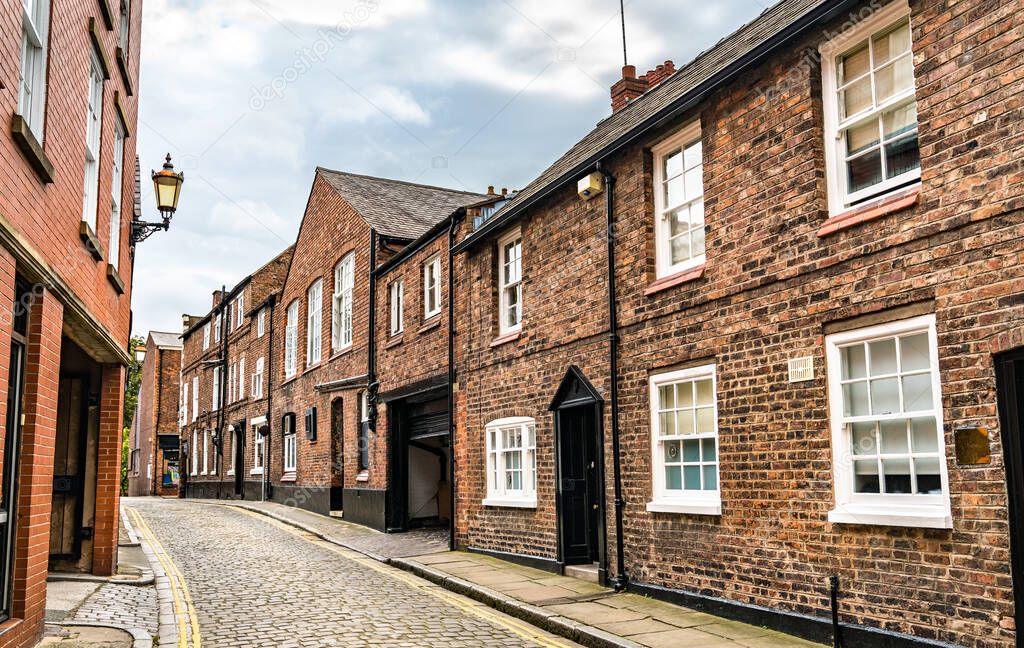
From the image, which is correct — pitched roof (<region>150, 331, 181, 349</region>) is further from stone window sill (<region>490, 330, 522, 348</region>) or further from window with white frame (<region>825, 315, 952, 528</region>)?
window with white frame (<region>825, 315, 952, 528</region>)

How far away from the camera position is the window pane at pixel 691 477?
9.83m

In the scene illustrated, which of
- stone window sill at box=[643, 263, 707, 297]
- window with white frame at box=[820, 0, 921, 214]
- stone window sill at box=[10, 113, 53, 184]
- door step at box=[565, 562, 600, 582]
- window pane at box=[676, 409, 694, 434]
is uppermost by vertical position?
window with white frame at box=[820, 0, 921, 214]

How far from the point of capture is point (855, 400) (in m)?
7.72

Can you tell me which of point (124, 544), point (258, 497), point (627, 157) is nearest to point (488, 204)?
point (627, 157)

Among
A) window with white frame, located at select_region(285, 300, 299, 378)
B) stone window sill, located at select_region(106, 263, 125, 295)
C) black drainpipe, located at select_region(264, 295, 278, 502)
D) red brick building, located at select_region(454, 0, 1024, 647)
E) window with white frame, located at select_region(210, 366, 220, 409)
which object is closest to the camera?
red brick building, located at select_region(454, 0, 1024, 647)

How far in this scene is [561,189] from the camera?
12.6m

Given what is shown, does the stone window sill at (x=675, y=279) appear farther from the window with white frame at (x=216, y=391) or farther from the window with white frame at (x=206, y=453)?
the window with white frame at (x=206, y=453)

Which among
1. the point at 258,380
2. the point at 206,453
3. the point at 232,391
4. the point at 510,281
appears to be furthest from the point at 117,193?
the point at 206,453

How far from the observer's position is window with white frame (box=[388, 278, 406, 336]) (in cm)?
1948

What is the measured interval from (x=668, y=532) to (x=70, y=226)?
700 centimetres

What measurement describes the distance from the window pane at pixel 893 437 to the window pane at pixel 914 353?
47cm

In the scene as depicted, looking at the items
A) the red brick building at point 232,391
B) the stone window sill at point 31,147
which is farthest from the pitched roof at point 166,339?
the stone window sill at point 31,147

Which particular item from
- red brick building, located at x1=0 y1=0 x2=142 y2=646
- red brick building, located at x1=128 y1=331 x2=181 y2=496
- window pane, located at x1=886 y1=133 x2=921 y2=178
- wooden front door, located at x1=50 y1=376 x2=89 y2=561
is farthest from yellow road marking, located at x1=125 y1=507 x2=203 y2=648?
red brick building, located at x1=128 y1=331 x2=181 y2=496

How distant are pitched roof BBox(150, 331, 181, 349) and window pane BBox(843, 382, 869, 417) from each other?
159 ft
